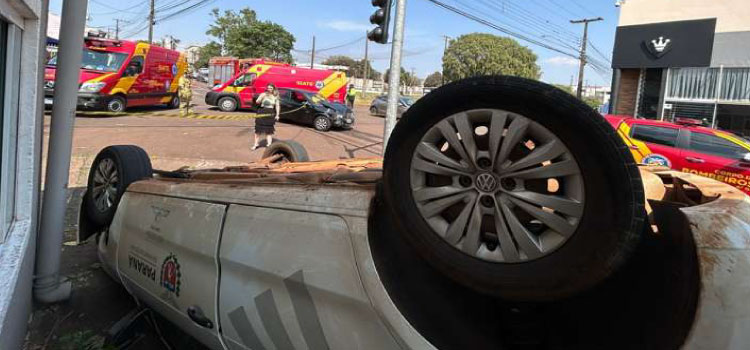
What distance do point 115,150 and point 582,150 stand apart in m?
3.19

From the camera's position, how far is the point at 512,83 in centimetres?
160

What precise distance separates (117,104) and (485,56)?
5722cm

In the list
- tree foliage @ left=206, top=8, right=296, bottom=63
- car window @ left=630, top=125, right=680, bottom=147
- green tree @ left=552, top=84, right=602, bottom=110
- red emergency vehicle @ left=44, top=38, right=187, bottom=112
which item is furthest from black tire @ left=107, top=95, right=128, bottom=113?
tree foliage @ left=206, top=8, right=296, bottom=63

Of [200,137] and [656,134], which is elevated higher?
[656,134]

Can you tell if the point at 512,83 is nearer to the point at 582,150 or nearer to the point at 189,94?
the point at 582,150

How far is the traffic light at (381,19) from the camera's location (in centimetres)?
834

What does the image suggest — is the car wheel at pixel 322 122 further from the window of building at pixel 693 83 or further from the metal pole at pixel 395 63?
the window of building at pixel 693 83

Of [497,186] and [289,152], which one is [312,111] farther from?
[497,186]

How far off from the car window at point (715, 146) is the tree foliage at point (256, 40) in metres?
53.2

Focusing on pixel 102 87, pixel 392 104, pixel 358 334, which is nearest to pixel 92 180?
pixel 358 334

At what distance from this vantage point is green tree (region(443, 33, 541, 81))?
221ft

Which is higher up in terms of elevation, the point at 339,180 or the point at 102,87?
the point at 102,87

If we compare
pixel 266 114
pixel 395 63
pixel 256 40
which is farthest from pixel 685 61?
pixel 256 40

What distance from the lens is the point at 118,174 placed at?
3.39 m
